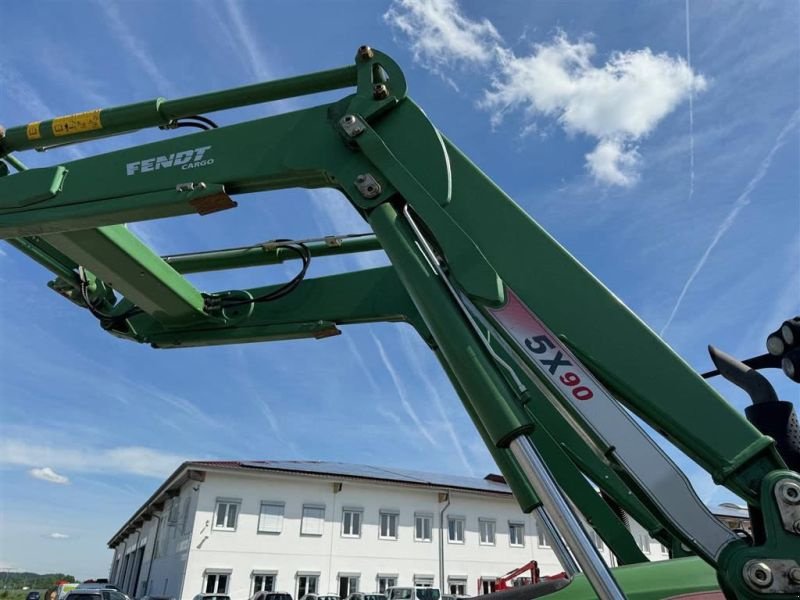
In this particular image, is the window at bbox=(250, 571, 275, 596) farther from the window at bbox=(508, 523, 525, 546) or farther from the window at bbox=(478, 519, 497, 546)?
the window at bbox=(508, 523, 525, 546)

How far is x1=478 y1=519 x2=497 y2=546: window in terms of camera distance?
28.5m

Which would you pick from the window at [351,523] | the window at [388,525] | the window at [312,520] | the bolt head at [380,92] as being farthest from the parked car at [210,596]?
the bolt head at [380,92]

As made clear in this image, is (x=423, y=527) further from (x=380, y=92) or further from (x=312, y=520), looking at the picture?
(x=380, y=92)

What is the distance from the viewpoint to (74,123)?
4.12 metres

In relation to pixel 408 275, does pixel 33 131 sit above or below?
above

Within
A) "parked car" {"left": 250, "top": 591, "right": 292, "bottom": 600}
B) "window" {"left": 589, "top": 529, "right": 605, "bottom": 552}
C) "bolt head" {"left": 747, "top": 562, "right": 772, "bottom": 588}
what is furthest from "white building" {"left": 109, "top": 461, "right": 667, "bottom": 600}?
"bolt head" {"left": 747, "top": 562, "right": 772, "bottom": 588}

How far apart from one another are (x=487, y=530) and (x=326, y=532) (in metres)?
7.91

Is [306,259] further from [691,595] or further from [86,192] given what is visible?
[691,595]

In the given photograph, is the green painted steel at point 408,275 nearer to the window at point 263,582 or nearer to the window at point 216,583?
the window at point 216,583

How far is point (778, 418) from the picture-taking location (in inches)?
111

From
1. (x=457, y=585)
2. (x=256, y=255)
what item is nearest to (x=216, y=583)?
(x=457, y=585)

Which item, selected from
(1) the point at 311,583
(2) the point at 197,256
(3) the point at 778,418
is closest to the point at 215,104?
(2) the point at 197,256

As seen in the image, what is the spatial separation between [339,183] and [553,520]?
6.30 ft

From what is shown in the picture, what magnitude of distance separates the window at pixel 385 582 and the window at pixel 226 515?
20.9 feet
